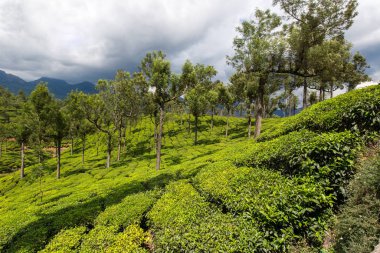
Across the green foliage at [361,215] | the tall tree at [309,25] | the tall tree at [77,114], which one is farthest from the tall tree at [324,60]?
the tall tree at [77,114]

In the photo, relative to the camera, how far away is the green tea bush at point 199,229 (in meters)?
8.48

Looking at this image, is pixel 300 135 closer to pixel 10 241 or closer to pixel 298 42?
pixel 10 241

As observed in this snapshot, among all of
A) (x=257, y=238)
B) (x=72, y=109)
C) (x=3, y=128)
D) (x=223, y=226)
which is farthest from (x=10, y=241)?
(x=3, y=128)

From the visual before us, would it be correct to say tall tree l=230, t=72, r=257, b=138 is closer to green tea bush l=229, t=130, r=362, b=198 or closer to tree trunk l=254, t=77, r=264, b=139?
tree trunk l=254, t=77, r=264, b=139

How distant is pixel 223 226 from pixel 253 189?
9.06 ft

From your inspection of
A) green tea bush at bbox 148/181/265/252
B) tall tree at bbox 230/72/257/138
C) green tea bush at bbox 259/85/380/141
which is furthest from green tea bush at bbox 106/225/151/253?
tall tree at bbox 230/72/257/138

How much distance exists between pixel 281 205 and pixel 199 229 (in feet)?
12.0

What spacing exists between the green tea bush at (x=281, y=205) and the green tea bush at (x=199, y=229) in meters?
0.52

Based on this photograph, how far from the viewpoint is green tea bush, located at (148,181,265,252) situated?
848cm

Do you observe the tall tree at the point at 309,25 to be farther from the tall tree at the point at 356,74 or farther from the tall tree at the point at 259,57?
the tall tree at the point at 356,74

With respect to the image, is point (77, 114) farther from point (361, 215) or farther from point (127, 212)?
point (361, 215)

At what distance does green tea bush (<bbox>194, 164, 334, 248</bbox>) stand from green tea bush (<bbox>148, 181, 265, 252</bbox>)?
1.71 feet

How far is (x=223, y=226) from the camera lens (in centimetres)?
955

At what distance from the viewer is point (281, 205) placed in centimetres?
935
